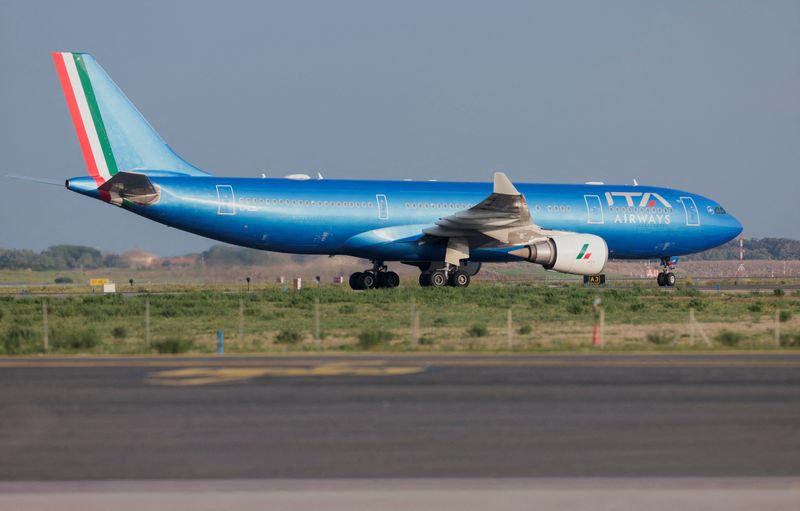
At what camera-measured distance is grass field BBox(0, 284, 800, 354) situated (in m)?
23.2

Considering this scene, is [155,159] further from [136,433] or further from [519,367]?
[136,433]

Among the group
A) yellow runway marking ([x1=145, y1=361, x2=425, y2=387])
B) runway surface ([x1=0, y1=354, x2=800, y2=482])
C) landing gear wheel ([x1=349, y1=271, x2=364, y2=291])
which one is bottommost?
runway surface ([x1=0, y1=354, x2=800, y2=482])

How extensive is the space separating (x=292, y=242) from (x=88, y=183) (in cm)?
774

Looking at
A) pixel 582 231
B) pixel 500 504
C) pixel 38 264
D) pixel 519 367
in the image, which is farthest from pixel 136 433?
pixel 38 264

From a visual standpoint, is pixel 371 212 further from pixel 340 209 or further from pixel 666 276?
pixel 666 276

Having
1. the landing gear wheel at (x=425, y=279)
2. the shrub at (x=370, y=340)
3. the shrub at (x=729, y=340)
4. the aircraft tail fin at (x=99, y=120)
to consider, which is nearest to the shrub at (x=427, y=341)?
the shrub at (x=370, y=340)

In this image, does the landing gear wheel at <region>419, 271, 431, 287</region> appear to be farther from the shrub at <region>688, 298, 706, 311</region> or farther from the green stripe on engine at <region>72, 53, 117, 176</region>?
the green stripe on engine at <region>72, 53, 117, 176</region>

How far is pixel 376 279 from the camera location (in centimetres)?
4344

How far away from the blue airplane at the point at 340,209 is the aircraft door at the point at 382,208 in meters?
0.04

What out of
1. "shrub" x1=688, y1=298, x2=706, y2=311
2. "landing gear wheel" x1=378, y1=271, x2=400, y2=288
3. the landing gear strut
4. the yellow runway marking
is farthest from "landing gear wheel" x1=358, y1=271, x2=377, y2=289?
the yellow runway marking

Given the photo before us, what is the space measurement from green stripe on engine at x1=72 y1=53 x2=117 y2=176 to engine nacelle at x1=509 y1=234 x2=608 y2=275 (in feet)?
51.8

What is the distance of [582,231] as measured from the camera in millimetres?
43812

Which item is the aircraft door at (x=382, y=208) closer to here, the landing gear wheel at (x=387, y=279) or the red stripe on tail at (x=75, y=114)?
the landing gear wheel at (x=387, y=279)

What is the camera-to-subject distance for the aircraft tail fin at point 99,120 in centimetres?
3891
